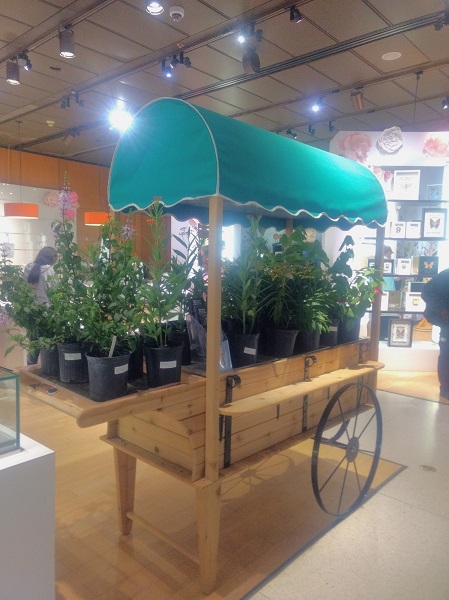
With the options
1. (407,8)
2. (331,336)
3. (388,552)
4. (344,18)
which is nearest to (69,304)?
(331,336)

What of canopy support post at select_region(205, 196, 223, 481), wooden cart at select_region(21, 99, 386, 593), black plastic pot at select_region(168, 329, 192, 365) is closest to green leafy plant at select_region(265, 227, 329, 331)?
wooden cart at select_region(21, 99, 386, 593)

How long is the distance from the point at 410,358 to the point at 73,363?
17.6ft

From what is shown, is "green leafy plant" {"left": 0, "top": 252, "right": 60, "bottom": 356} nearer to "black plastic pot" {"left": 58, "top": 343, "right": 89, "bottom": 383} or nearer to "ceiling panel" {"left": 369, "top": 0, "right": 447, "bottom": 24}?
"black plastic pot" {"left": 58, "top": 343, "right": 89, "bottom": 383}

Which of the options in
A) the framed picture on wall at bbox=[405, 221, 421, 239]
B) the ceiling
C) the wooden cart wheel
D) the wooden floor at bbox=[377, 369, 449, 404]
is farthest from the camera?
the framed picture on wall at bbox=[405, 221, 421, 239]

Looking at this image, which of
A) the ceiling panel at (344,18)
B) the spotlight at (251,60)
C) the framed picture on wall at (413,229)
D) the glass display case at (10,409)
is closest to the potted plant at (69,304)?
the glass display case at (10,409)

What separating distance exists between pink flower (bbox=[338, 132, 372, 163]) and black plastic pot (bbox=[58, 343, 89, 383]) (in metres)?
Result: 5.17

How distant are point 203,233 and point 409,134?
4.73 metres

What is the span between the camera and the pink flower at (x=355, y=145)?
6.15m

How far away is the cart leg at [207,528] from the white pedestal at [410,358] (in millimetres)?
4708

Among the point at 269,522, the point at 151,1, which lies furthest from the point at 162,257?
the point at 151,1

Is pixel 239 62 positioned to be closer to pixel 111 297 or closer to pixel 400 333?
pixel 400 333

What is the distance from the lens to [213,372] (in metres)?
2.02

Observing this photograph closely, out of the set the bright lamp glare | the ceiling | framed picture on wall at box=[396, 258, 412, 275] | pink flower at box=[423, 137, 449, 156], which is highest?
the ceiling

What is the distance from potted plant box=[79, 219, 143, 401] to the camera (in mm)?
1902
